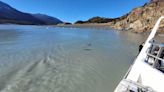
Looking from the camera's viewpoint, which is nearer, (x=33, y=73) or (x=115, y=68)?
(x=33, y=73)

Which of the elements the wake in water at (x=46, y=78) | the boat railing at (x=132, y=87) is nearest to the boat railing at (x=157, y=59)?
the boat railing at (x=132, y=87)

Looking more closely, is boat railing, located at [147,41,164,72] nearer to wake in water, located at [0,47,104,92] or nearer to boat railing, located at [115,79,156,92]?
boat railing, located at [115,79,156,92]

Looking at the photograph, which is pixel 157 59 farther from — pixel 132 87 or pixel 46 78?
pixel 46 78

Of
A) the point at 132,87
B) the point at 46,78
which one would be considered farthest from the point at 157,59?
the point at 46,78

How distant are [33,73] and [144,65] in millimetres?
5129

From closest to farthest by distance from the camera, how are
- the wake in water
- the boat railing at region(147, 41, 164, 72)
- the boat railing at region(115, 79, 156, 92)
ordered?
the boat railing at region(115, 79, 156, 92) → the boat railing at region(147, 41, 164, 72) → the wake in water

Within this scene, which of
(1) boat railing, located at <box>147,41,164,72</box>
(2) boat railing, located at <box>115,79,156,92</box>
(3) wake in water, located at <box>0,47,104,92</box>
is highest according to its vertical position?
(1) boat railing, located at <box>147,41,164,72</box>

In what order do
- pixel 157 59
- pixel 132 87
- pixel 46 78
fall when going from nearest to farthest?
pixel 132 87 < pixel 157 59 < pixel 46 78

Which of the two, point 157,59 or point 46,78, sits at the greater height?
point 157,59

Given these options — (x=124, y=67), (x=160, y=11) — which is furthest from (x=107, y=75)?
(x=160, y=11)

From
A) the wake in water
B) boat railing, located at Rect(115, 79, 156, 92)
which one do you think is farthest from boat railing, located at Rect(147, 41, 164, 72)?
the wake in water

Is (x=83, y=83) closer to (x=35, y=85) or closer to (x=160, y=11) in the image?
(x=35, y=85)

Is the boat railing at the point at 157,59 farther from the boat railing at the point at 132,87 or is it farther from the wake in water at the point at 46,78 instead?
the wake in water at the point at 46,78

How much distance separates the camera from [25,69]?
8055mm
